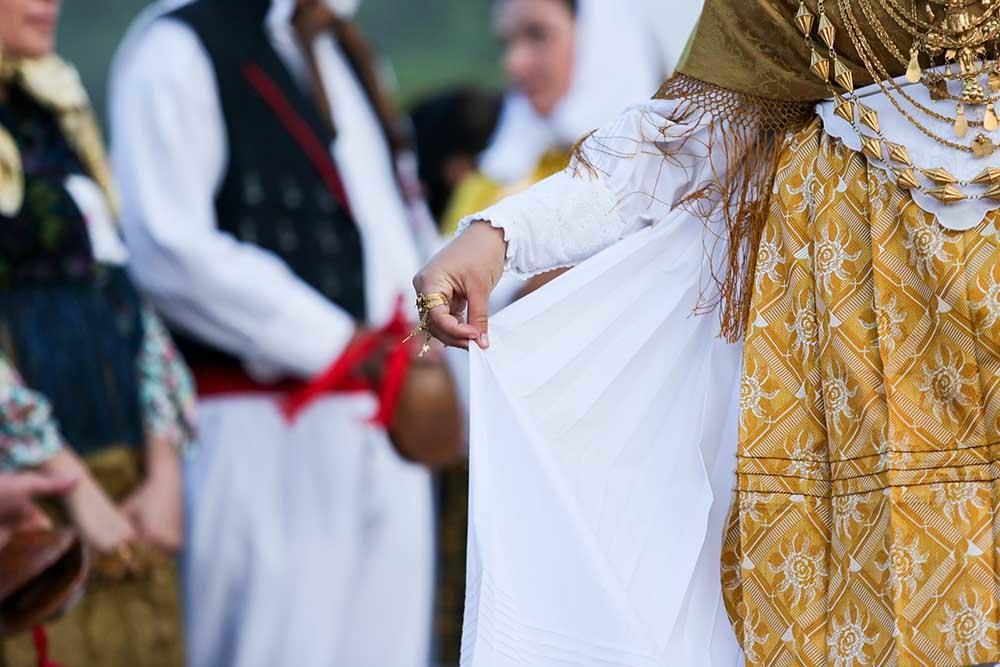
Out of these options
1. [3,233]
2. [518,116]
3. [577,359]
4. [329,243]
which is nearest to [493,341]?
[577,359]

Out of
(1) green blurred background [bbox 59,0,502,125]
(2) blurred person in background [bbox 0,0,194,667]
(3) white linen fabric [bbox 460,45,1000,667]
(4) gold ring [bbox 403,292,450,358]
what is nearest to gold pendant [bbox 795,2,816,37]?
(3) white linen fabric [bbox 460,45,1000,667]

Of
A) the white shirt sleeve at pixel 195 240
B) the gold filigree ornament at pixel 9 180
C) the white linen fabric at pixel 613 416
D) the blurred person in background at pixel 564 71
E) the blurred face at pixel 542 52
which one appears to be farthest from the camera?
the blurred face at pixel 542 52

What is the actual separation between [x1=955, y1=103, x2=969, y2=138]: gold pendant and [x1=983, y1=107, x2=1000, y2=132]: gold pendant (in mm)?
24

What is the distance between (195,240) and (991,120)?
249 centimetres

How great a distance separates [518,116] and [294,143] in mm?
1322

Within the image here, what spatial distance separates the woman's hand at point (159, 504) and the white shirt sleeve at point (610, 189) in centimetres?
179

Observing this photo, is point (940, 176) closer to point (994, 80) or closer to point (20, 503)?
point (994, 80)

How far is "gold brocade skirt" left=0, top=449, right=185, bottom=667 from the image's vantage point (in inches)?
149

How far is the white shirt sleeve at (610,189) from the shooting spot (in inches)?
93.4

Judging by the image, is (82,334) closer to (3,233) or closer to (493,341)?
(3,233)

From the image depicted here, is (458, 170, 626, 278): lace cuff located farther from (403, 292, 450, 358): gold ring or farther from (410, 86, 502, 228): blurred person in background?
(410, 86, 502, 228): blurred person in background

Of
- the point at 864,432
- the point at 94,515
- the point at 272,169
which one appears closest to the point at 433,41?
the point at 272,169

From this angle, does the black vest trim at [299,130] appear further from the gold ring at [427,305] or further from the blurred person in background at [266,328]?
the gold ring at [427,305]

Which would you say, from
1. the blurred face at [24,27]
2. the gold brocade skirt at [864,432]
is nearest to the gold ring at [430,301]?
the gold brocade skirt at [864,432]
